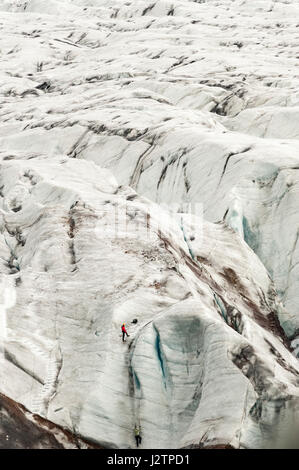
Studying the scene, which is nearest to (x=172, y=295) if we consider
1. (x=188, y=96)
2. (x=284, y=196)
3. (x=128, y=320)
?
(x=128, y=320)

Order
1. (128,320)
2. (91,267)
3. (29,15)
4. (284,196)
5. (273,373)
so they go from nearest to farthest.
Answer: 1. (273,373)
2. (128,320)
3. (91,267)
4. (284,196)
5. (29,15)

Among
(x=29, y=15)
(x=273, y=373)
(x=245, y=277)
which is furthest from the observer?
(x=29, y=15)

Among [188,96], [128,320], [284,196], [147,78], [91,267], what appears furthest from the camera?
[147,78]

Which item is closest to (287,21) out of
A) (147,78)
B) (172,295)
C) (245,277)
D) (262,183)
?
→ (147,78)

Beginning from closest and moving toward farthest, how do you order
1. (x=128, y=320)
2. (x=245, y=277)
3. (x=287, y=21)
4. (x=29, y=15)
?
(x=128, y=320) < (x=245, y=277) < (x=287, y=21) < (x=29, y=15)

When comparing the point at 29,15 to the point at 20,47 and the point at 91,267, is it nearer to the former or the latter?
the point at 20,47

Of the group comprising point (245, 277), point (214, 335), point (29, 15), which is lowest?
point (29, 15)

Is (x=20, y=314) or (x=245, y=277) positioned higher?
(x=20, y=314)

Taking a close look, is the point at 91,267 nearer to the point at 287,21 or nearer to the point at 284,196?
the point at 284,196

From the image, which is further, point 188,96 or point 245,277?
point 188,96
